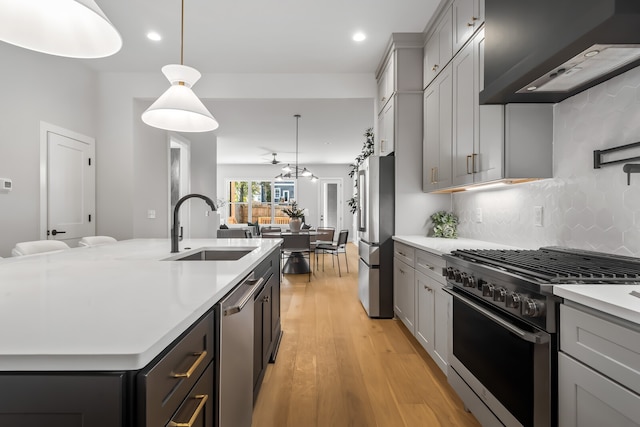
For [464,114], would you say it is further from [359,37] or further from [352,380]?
[352,380]

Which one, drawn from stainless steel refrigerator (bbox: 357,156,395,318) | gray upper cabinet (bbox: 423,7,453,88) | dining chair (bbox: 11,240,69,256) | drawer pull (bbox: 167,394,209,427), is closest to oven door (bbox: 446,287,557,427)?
drawer pull (bbox: 167,394,209,427)

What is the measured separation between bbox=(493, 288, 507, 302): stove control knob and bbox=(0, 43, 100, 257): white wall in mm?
3875

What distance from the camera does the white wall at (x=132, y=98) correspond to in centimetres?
408

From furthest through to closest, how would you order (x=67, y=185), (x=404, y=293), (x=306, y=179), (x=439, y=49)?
1. (x=306, y=179)
2. (x=67, y=185)
3. (x=404, y=293)
4. (x=439, y=49)

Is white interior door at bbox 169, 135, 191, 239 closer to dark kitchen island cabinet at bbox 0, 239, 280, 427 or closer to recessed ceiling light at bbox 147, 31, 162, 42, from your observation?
recessed ceiling light at bbox 147, 31, 162, 42

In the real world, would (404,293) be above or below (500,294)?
below

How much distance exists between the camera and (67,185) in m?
3.65

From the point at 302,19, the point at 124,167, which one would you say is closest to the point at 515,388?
the point at 302,19

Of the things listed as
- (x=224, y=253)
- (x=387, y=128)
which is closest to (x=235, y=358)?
(x=224, y=253)

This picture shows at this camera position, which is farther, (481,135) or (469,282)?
(481,135)

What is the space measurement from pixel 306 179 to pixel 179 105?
8.97m

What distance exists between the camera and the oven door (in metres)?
1.17

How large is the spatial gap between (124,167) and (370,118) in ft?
12.4

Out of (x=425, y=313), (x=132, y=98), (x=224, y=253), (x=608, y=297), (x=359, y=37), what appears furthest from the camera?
(x=132, y=98)
